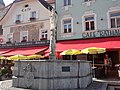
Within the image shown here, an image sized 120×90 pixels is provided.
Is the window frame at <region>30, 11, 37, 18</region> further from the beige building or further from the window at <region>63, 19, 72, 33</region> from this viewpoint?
the window at <region>63, 19, 72, 33</region>

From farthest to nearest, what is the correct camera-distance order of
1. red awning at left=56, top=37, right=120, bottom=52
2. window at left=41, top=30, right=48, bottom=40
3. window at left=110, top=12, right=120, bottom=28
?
window at left=41, top=30, right=48, bottom=40
window at left=110, top=12, right=120, bottom=28
red awning at left=56, top=37, right=120, bottom=52

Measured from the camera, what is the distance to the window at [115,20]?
54.3 feet

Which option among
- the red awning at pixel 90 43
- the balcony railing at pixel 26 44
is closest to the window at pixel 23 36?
the balcony railing at pixel 26 44

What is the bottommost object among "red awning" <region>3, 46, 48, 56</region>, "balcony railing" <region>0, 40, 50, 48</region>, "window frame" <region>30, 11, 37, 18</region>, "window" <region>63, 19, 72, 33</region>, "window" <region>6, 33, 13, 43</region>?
"red awning" <region>3, 46, 48, 56</region>

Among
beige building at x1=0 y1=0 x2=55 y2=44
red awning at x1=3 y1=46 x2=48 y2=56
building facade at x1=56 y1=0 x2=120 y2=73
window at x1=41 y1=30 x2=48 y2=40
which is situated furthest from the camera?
beige building at x1=0 y1=0 x2=55 y2=44

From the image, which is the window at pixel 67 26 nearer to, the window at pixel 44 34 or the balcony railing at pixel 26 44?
the balcony railing at pixel 26 44

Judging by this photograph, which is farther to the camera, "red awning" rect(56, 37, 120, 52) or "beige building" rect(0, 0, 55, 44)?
"beige building" rect(0, 0, 55, 44)

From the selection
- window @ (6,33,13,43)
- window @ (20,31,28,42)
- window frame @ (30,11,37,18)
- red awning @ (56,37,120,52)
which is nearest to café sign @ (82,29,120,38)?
red awning @ (56,37,120,52)

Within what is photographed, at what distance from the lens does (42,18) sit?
21.0m

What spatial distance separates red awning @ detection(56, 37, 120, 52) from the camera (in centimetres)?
1478

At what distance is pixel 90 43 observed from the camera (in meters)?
16.3

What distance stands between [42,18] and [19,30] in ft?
12.1

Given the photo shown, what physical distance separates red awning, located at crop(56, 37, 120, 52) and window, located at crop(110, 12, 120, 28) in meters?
1.48

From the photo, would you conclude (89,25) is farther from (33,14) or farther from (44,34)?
(33,14)
